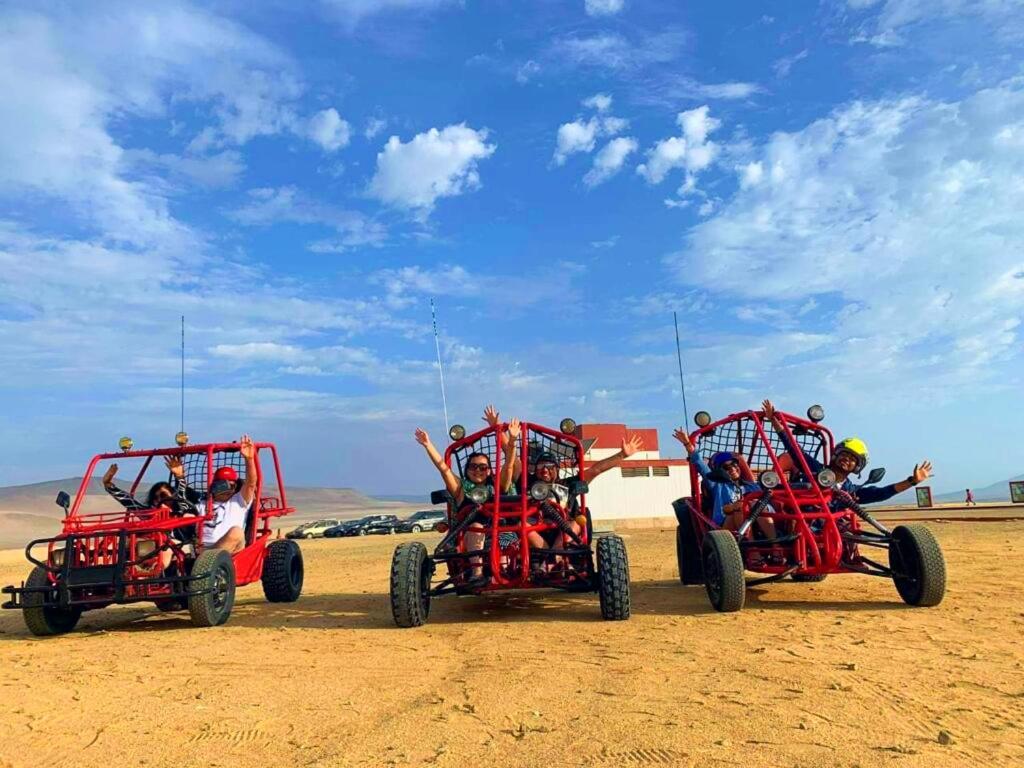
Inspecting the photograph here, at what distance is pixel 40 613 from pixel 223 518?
1753 millimetres

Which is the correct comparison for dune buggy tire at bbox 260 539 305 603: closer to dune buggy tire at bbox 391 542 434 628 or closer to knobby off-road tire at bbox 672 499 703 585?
dune buggy tire at bbox 391 542 434 628

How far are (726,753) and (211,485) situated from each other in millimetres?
6418

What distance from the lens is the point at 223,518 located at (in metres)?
7.86

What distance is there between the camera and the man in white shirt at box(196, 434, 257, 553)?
779cm

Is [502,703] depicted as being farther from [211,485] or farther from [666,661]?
[211,485]

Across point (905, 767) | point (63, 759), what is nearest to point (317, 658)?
point (63, 759)

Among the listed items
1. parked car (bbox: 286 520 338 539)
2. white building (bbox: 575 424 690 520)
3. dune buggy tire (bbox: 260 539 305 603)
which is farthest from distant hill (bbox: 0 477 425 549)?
dune buggy tire (bbox: 260 539 305 603)

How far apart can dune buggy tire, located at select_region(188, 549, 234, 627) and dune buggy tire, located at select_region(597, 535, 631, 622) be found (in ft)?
11.4

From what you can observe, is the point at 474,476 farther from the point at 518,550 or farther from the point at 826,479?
the point at 826,479

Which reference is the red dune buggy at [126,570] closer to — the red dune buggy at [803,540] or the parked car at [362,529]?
the red dune buggy at [803,540]

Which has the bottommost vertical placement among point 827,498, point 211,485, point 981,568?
point 981,568

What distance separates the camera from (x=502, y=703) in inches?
158

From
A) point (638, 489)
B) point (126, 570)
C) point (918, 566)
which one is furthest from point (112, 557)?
point (638, 489)

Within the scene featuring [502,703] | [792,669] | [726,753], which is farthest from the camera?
[792,669]
